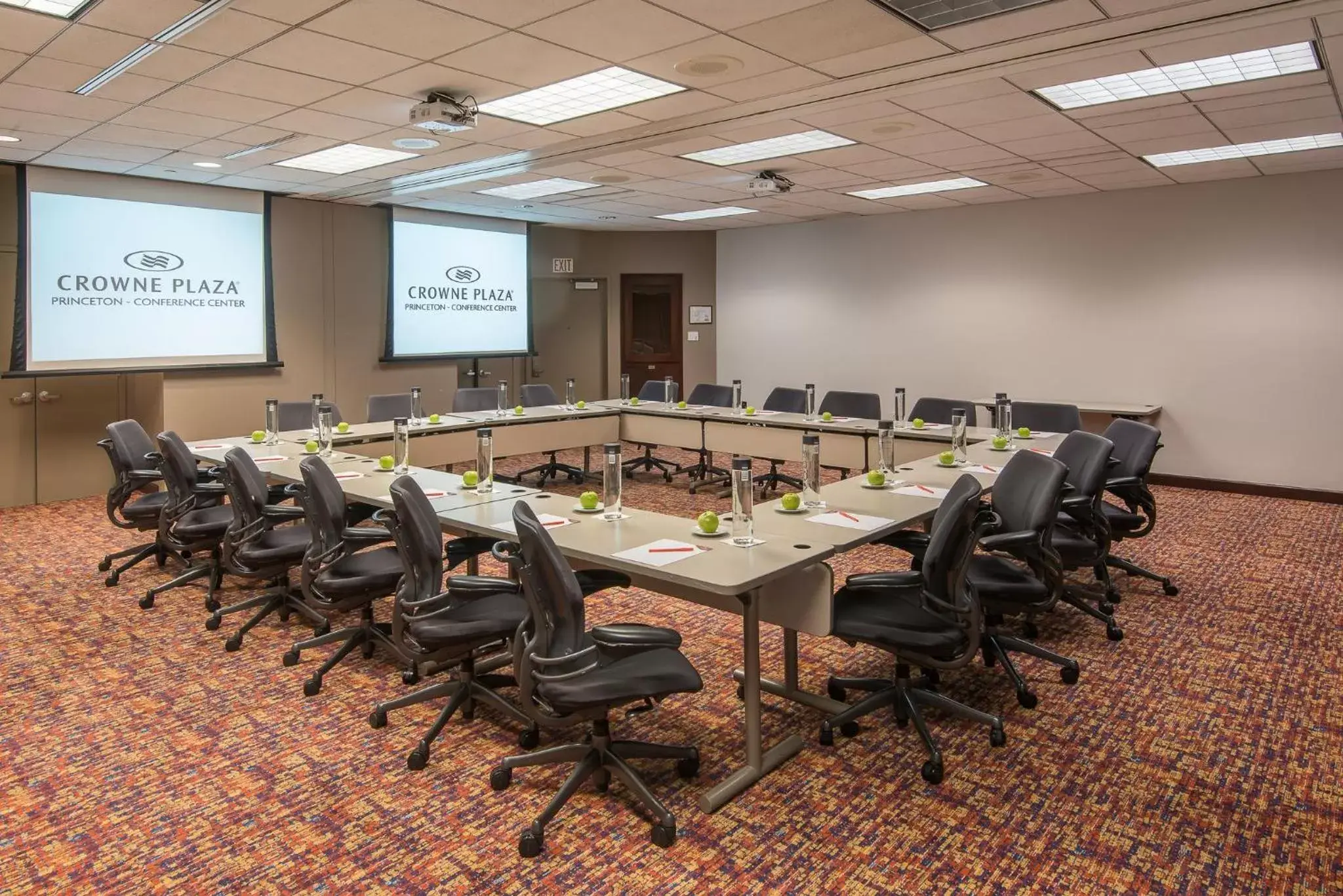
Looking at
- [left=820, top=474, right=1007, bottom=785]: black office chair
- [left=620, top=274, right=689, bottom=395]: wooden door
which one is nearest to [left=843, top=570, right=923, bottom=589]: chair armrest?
[left=820, top=474, right=1007, bottom=785]: black office chair

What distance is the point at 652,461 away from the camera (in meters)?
8.73

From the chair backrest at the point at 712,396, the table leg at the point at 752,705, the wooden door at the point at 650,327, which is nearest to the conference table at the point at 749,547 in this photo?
the table leg at the point at 752,705

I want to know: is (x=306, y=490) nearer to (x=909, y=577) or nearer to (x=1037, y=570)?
(x=909, y=577)

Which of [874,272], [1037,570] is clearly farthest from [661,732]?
[874,272]

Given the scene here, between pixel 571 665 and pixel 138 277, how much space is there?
693 cm

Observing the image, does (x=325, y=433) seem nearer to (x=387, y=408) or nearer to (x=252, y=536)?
(x=252, y=536)

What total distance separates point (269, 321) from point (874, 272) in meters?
6.57

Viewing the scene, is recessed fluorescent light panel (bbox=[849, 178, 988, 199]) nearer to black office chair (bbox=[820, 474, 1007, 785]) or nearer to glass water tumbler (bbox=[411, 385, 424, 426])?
glass water tumbler (bbox=[411, 385, 424, 426])

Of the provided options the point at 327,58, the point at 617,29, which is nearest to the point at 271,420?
the point at 327,58

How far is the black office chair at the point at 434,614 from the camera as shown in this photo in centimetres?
291

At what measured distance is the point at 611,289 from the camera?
38.0ft

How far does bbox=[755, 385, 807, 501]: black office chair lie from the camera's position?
306 inches

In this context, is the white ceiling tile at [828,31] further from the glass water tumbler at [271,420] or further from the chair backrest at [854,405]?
the glass water tumbler at [271,420]

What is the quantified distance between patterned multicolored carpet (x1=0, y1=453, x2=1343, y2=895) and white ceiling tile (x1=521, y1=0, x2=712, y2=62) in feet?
9.20
